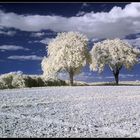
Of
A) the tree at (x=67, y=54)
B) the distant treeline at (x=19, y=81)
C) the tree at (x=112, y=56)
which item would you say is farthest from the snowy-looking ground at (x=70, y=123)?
the tree at (x=112, y=56)

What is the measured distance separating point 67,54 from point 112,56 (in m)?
11.2

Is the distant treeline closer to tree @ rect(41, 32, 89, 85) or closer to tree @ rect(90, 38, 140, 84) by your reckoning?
tree @ rect(41, 32, 89, 85)

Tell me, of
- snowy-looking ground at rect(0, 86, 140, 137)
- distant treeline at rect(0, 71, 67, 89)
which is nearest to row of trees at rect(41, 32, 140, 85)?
distant treeline at rect(0, 71, 67, 89)

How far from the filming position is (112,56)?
5541cm

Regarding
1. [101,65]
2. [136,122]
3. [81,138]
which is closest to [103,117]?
[136,122]

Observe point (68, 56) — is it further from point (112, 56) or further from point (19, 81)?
point (112, 56)

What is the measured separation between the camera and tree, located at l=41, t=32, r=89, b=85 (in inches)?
1809

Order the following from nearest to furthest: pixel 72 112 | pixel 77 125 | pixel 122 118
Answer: pixel 77 125, pixel 122 118, pixel 72 112

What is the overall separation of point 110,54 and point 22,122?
44408mm

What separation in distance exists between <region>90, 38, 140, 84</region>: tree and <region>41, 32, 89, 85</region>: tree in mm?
7549

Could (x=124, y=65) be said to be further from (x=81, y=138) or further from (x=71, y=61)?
(x=81, y=138)

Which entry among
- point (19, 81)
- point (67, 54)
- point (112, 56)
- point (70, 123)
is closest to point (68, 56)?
point (67, 54)

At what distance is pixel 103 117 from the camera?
13.4 meters

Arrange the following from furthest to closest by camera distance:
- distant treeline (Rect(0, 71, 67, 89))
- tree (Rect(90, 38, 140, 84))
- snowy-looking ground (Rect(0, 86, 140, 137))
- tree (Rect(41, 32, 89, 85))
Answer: tree (Rect(90, 38, 140, 84)) → tree (Rect(41, 32, 89, 85)) → distant treeline (Rect(0, 71, 67, 89)) → snowy-looking ground (Rect(0, 86, 140, 137))
